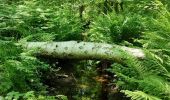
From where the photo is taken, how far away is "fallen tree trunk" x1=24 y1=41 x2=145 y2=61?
17.5ft

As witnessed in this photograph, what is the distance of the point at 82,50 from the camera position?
5.71 metres

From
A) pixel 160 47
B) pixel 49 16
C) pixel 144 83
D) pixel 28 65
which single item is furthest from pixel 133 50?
pixel 49 16

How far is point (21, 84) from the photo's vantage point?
5008 millimetres

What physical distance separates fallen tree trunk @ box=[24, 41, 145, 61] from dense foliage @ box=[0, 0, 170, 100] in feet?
0.49

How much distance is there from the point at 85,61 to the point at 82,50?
3.24ft

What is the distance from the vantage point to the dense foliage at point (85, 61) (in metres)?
4.76

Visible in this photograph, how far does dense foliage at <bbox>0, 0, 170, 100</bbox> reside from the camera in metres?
4.76

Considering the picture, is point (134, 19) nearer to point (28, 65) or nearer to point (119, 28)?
point (119, 28)

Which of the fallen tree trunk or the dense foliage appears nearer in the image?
the dense foliage

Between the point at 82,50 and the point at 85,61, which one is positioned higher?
the point at 82,50

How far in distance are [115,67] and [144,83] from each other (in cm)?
73

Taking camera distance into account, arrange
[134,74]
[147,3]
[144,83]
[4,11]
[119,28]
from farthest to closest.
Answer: [147,3] → [4,11] → [119,28] → [134,74] → [144,83]

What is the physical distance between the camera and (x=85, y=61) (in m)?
6.67

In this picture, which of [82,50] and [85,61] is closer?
[82,50]
